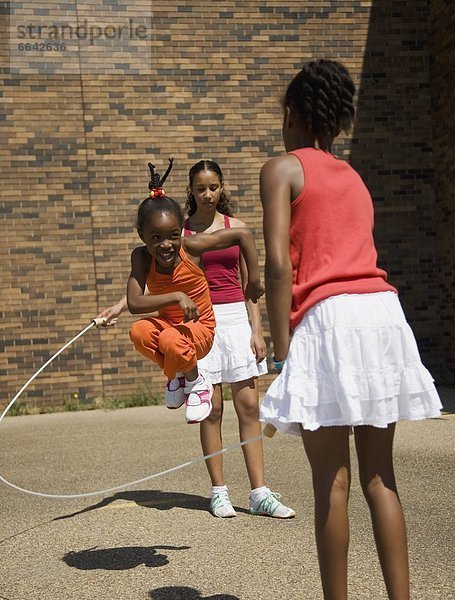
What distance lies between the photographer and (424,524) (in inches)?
212

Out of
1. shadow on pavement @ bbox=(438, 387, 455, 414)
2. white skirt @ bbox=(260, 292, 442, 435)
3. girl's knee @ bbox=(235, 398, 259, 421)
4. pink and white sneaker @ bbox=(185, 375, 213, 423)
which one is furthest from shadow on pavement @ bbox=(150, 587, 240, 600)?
shadow on pavement @ bbox=(438, 387, 455, 414)

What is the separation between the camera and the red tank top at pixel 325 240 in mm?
3283

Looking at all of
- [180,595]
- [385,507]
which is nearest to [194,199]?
[180,595]

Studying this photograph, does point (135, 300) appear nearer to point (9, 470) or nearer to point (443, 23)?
point (9, 470)

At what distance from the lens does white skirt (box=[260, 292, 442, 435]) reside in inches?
125

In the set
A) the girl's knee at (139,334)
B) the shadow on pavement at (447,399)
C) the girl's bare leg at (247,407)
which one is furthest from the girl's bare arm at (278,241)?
the shadow on pavement at (447,399)

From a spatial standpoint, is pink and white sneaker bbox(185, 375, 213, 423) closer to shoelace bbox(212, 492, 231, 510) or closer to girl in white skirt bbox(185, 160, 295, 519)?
girl in white skirt bbox(185, 160, 295, 519)

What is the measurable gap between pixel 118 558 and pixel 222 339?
160cm

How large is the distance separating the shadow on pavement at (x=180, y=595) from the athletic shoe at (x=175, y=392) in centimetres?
110

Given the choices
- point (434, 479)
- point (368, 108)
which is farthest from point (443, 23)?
point (434, 479)

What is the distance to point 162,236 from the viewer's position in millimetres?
4742

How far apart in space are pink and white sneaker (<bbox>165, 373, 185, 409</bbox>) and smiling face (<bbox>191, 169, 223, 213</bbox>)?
126 cm

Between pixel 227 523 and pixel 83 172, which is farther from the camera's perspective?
pixel 83 172

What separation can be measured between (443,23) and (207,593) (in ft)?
35.8
